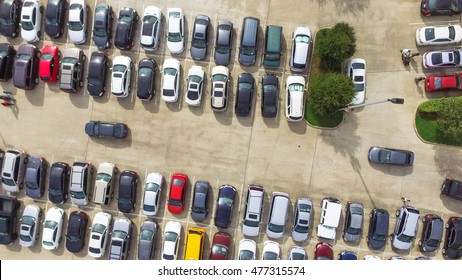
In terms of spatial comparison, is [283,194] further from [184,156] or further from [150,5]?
[150,5]

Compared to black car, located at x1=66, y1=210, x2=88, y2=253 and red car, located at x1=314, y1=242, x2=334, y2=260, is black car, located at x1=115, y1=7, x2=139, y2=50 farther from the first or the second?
red car, located at x1=314, y1=242, x2=334, y2=260

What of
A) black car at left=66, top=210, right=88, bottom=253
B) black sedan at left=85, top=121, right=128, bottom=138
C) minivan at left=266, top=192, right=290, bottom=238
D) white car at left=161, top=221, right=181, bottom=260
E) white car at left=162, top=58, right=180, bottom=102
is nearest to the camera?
minivan at left=266, top=192, right=290, bottom=238

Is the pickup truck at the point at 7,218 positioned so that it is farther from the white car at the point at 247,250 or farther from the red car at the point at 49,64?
the white car at the point at 247,250

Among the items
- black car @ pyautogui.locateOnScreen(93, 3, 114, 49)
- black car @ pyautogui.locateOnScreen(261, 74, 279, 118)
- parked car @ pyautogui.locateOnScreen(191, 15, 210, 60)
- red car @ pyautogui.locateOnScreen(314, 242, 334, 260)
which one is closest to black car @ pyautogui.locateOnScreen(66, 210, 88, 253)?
black car @ pyautogui.locateOnScreen(93, 3, 114, 49)

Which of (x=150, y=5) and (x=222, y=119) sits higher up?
(x=150, y=5)

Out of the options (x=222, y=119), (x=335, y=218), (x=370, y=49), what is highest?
(x=370, y=49)

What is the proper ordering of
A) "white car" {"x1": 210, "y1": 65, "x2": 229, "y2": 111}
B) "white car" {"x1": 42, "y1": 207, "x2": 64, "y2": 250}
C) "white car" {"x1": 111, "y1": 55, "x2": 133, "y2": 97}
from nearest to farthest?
"white car" {"x1": 210, "y1": 65, "x2": 229, "y2": 111} → "white car" {"x1": 111, "y1": 55, "x2": 133, "y2": 97} → "white car" {"x1": 42, "y1": 207, "x2": 64, "y2": 250}

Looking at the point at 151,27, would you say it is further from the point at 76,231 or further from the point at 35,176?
the point at 76,231

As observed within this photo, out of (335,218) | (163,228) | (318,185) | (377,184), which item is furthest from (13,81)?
(377,184)
